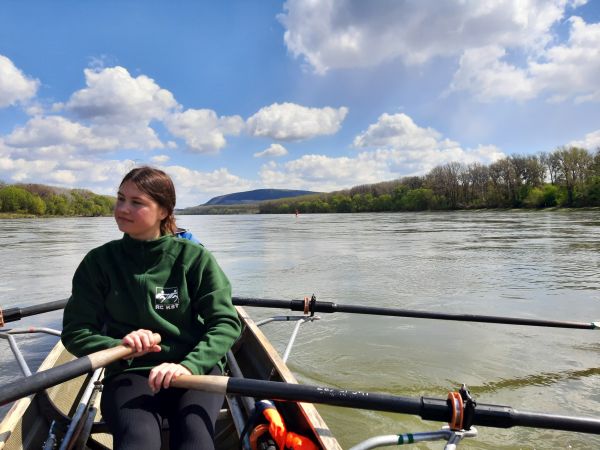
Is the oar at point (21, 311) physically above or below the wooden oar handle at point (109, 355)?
below

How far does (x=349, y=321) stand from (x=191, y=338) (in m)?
4.97

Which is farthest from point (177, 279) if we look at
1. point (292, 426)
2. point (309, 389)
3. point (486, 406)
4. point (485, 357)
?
point (485, 357)

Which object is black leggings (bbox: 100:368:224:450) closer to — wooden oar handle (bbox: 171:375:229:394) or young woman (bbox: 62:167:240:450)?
young woman (bbox: 62:167:240:450)

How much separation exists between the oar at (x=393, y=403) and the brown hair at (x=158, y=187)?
994 mm

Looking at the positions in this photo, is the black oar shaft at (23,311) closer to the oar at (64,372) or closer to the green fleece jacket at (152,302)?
the green fleece jacket at (152,302)

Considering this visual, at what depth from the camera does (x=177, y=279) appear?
→ 2.38 meters

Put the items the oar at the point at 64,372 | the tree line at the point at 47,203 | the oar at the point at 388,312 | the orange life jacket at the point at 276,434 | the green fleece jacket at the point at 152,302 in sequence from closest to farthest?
the oar at the point at 64,372 → the orange life jacket at the point at 276,434 → the green fleece jacket at the point at 152,302 → the oar at the point at 388,312 → the tree line at the point at 47,203

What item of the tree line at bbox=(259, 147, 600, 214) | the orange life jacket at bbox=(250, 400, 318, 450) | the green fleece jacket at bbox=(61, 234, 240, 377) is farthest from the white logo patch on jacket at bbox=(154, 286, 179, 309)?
the tree line at bbox=(259, 147, 600, 214)

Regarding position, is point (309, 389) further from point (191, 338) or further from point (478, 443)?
point (478, 443)

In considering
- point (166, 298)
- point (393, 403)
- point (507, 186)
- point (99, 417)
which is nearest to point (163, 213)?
point (166, 298)

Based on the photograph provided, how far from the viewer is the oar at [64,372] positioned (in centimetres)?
188

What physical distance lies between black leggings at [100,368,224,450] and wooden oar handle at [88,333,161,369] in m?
0.21

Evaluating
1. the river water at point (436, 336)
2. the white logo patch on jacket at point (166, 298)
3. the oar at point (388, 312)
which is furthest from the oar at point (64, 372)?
the oar at point (388, 312)

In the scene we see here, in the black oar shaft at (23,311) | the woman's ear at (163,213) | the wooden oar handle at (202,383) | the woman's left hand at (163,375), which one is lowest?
the black oar shaft at (23,311)
